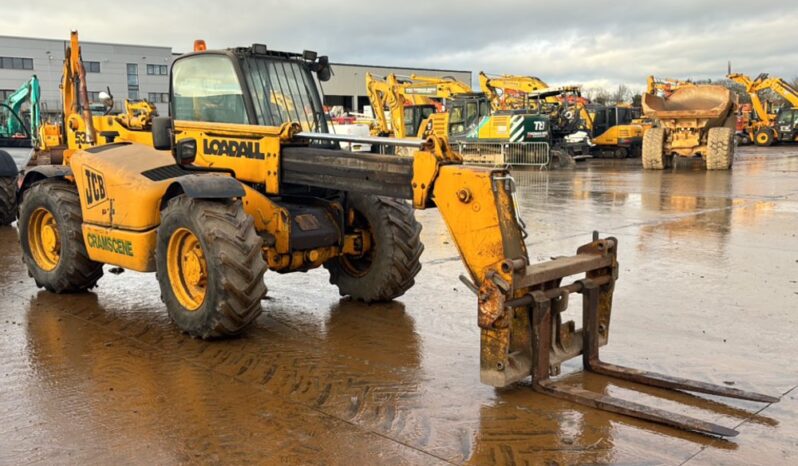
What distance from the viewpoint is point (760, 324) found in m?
6.40

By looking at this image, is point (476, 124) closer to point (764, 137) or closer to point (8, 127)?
point (764, 137)

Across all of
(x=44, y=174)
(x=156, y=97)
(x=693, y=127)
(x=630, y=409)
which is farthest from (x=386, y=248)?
(x=156, y=97)

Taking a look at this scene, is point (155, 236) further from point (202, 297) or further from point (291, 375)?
point (291, 375)

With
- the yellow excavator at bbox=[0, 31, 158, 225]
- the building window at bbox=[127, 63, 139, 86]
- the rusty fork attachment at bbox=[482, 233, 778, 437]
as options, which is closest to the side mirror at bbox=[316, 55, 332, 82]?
the yellow excavator at bbox=[0, 31, 158, 225]

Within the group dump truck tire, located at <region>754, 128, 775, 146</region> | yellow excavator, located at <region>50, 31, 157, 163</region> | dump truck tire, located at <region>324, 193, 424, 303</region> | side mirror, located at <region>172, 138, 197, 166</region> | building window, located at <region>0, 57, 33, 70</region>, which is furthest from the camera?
building window, located at <region>0, 57, 33, 70</region>

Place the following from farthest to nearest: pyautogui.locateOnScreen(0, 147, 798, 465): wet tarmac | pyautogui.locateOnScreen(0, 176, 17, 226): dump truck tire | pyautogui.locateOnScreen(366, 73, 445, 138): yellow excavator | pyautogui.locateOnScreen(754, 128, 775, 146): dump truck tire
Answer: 1. pyautogui.locateOnScreen(754, 128, 775, 146): dump truck tire
2. pyautogui.locateOnScreen(366, 73, 445, 138): yellow excavator
3. pyautogui.locateOnScreen(0, 176, 17, 226): dump truck tire
4. pyautogui.locateOnScreen(0, 147, 798, 465): wet tarmac

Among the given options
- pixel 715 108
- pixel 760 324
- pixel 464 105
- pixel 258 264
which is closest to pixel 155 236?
pixel 258 264

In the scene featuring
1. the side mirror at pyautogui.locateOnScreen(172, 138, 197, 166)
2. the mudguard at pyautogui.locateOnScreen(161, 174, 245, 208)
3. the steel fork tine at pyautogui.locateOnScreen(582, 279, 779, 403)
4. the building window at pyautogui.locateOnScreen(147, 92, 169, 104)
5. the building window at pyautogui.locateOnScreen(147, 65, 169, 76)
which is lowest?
the steel fork tine at pyautogui.locateOnScreen(582, 279, 779, 403)

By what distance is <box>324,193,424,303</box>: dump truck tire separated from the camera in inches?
276

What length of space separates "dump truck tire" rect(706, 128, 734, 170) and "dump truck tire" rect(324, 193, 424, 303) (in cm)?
2041

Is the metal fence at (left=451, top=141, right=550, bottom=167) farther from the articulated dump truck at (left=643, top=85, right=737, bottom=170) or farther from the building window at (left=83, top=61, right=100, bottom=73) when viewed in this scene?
the building window at (left=83, top=61, right=100, bottom=73)

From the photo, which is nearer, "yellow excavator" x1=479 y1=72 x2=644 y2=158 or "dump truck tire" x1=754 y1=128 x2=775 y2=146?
"yellow excavator" x1=479 y1=72 x2=644 y2=158

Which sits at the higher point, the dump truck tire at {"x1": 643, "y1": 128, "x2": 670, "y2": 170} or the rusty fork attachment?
the dump truck tire at {"x1": 643, "y1": 128, "x2": 670, "y2": 170}

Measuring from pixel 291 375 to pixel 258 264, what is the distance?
968 mm
